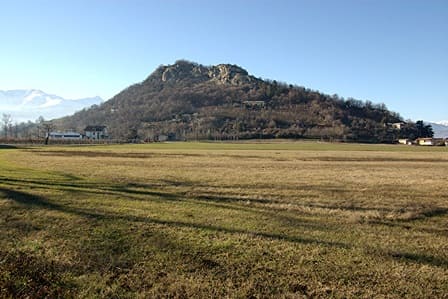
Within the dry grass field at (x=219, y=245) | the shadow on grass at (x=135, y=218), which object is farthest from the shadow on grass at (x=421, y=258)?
the shadow on grass at (x=135, y=218)

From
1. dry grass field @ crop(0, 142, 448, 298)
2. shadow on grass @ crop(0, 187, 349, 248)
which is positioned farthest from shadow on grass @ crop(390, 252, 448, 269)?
shadow on grass @ crop(0, 187, 349, 248)

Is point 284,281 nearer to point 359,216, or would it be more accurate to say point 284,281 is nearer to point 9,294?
point 9,294

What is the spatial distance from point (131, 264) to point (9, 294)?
7.81ft

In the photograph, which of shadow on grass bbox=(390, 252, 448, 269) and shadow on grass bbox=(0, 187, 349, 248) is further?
shadow on grass bbox=(0, 187, 349, 248)

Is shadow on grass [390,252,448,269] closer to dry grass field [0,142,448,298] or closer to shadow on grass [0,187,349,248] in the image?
dry grass field [0,142,448,298]

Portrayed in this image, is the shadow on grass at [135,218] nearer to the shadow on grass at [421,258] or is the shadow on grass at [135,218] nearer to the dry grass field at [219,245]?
the dry grass field at [219,245]

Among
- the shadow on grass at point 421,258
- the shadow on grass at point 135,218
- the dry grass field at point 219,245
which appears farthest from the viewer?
the shadow on grass at point 135,218

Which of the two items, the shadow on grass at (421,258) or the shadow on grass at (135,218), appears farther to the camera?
the shadow on grass at (135,218)

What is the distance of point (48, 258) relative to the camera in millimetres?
8055

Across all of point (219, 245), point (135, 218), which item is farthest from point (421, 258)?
point (135, 218)

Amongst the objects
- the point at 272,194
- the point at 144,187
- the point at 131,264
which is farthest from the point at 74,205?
the point at 272,194

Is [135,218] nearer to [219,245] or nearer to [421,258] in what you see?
[219,245]

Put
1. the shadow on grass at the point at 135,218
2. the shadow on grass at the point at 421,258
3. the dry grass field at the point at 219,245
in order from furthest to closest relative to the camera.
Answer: the shadow on grass at the point at 135,218 < the shadow on grass at the point at 421,258 < the dry grass field at the point at 219,245

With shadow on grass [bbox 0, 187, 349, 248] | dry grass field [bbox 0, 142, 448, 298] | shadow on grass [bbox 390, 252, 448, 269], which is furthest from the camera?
shadow on grass [bbox 0, 187, 349, 248]
